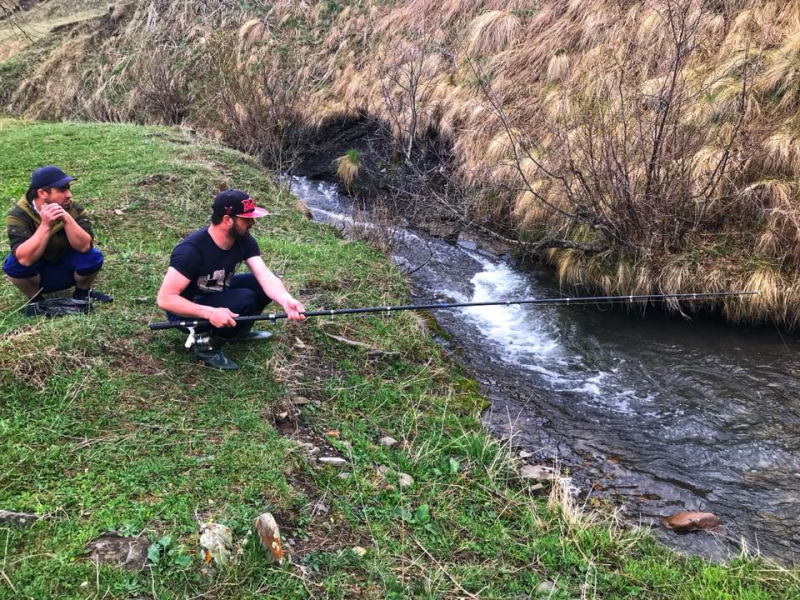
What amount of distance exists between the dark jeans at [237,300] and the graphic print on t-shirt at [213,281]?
0.14ft

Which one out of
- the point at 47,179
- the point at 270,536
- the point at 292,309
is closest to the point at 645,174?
the point at 292,309

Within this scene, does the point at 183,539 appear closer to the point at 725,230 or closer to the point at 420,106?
the point at 725,230

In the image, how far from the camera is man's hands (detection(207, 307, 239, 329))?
143 inches

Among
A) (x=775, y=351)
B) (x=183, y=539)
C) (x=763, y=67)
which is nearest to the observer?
(x=183, y=539)

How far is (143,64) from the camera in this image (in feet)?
58.9

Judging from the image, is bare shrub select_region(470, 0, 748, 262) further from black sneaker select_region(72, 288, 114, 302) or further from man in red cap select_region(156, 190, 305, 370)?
black sneaker select_region(72, 288, 114, 302)

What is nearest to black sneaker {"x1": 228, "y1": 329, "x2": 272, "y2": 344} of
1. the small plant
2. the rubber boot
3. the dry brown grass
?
the rubber boot

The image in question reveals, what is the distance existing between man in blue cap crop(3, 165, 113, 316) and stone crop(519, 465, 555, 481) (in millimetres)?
3673

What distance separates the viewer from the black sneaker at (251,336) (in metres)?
4.36

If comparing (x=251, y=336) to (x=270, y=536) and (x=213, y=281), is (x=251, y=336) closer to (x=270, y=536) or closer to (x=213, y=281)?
(x=213, y=281)

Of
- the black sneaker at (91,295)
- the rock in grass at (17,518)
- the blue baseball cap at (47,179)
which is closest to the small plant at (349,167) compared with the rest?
the black sneaker at (91,295)

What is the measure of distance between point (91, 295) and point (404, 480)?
3.08 metres

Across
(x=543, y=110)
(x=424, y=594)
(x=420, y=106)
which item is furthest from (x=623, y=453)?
(x=420, y=106)

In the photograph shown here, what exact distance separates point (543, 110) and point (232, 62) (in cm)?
733
